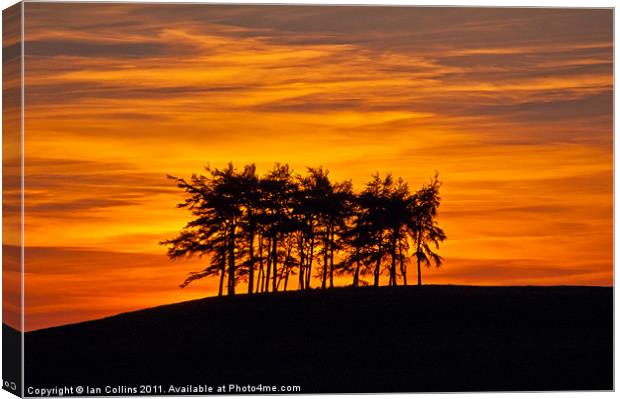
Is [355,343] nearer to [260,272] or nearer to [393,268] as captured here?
[393,268]

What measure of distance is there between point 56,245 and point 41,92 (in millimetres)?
2181

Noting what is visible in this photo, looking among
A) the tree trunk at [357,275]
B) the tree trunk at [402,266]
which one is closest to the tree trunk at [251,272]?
the tree trunk at [357,275]

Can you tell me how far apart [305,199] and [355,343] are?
2.29 meters

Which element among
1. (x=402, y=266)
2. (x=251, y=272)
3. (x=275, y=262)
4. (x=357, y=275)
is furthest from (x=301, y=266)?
(x=402, y=266)

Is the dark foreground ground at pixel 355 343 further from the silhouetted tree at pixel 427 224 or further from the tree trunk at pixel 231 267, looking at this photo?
the silhouetted tree at pixel 427 224

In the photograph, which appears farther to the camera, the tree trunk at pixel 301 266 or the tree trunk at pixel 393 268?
the tree trunk at pixel 393 268

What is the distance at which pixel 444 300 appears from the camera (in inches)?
931

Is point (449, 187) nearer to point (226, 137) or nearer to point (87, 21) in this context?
point (226, 137)

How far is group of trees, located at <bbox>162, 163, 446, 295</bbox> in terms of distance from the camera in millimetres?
22984

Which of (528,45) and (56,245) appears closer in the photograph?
(56,245)

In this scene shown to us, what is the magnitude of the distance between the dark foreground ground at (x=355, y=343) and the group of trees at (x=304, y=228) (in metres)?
0.39

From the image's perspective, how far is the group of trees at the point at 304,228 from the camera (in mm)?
22984

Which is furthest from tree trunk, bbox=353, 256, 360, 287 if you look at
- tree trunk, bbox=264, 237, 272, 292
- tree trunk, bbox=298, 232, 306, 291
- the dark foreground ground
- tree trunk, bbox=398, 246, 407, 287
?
tree trunk, bbox=264, 237, 272, 292

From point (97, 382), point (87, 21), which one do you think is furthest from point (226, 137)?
point (97, 382)
